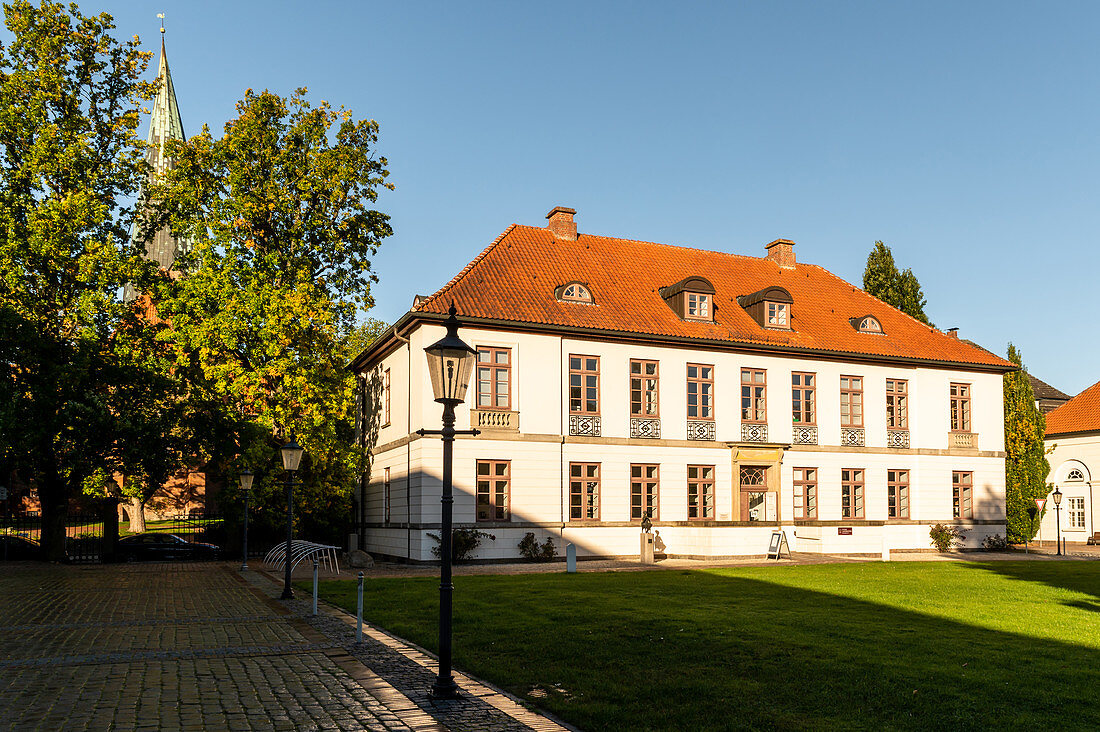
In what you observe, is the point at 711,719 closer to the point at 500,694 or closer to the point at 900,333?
the point at 500,694

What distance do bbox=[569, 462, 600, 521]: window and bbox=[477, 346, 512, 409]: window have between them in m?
3.27

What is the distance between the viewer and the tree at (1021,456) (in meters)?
38.1

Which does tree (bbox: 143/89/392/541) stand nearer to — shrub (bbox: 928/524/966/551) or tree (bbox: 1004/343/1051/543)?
shrub (bbox: 928/524/966/551)

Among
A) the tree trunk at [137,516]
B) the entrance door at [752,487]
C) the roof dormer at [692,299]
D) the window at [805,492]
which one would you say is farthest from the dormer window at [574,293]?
the tree trunk at [137,516]

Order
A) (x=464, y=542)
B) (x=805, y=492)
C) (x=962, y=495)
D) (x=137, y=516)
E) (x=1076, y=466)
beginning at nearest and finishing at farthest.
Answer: (x=464, y=542)
(x=805, y=492)
(x=962, y=495)
(x=1076, y=466)
(x=137, y=516)

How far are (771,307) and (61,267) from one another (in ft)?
82.4

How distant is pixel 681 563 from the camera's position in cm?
2709

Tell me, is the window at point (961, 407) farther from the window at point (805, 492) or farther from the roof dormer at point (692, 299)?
the roof dormer at point (692, 299)

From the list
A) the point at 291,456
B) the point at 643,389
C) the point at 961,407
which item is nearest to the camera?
the point at 291,456

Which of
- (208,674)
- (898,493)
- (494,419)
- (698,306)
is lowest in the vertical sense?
(208,674)

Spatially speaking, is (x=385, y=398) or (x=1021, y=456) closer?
(x=385, y=398)

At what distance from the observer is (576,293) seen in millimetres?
30656

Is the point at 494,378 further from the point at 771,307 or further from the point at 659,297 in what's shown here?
the point at 771,307

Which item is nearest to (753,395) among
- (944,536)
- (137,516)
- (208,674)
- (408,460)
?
(944,536)
